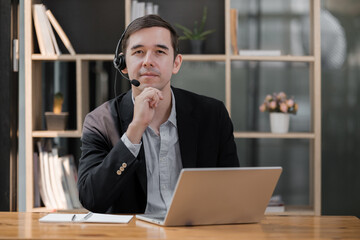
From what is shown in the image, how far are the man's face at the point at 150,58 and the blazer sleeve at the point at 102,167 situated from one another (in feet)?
0.73

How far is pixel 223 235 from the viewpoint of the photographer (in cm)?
120

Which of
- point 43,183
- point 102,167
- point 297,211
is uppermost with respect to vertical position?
point 102,167

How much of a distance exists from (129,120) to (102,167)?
339 millimetres

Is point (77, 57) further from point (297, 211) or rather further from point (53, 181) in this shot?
point (297, 211)

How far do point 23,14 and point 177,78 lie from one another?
111 centimetres

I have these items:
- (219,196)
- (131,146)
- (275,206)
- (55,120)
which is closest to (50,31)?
(55,120)

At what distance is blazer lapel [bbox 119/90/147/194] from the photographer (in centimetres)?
183

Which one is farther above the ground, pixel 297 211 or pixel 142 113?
pixel 142 113

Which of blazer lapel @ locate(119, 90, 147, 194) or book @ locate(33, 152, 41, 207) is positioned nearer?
blazer lapel @ locate(119, 90, 147, 194)

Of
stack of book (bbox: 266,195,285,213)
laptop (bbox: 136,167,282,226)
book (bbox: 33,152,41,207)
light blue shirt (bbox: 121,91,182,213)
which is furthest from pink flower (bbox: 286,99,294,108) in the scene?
laptop (bbox: 136,167,282,226)

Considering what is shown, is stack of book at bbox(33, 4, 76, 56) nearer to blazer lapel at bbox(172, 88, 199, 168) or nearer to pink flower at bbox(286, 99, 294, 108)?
blazer lapel at bbox(172, 88, 199, 168)

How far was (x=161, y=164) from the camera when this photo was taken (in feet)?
6.31

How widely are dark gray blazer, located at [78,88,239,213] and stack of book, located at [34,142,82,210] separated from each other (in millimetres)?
1159

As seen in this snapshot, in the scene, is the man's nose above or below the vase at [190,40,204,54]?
below
